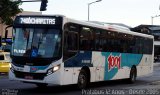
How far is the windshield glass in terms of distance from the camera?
17.1 m

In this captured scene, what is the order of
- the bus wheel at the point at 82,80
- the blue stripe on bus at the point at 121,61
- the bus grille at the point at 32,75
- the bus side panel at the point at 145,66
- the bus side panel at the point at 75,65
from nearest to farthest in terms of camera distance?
the bus grille at the point at 32,75 → the bus side panel at the point at 75,65 → the bus wheel at the point at 82,80 → the blue stripe on bus at the point at 121,61 → the bus side panel at the point at 145,66

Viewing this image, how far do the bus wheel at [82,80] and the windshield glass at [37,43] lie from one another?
212cm

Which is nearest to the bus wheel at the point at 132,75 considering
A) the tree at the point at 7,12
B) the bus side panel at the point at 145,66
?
the bus side panel at the point at 145,66

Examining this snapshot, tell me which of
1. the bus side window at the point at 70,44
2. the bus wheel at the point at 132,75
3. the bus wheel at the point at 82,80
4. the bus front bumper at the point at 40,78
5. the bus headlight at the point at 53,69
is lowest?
the bus wheel at the point at 132,75

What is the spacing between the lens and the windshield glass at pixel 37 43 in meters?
17.1

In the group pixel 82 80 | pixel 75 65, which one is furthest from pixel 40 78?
pixel 82 80

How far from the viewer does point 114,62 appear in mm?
22547

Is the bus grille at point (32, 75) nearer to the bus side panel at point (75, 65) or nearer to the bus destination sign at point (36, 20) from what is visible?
the bus side panel at point (75, 65)

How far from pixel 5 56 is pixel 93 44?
41.2ft

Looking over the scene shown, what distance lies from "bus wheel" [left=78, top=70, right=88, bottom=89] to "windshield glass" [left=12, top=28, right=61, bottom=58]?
2.12 meters

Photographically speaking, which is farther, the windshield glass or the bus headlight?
the windshield glass

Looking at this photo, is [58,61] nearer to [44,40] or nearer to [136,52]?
[44,40]

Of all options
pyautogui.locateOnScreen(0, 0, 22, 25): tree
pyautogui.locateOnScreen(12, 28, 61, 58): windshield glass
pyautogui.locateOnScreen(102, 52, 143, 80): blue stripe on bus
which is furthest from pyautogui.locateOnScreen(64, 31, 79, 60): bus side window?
pyautogui.locateOnScreen(0, 0, 22, 25): tree

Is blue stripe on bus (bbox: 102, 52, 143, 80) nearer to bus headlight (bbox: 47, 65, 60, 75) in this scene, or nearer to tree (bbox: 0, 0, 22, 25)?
bus headlight (bbox: 47, 65, 60, 75)
